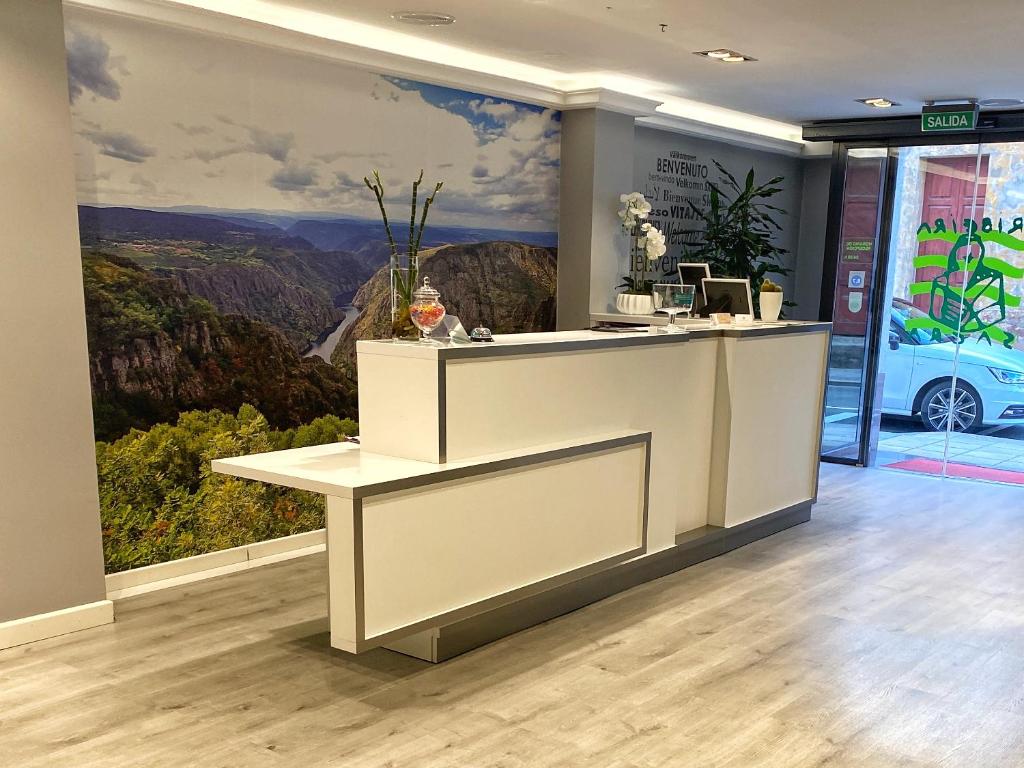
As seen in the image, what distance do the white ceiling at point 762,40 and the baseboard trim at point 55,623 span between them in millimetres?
2891

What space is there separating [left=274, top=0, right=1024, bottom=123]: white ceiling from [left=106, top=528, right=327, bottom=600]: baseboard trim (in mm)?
2686

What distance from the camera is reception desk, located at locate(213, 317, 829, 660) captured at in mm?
3273

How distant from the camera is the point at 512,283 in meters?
6.31

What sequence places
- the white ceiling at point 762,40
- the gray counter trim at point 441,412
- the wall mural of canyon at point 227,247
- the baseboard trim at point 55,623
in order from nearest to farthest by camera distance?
the gray counter trim at point 441,412 < the baseboard trim at point 55,623 < the wall mural of canyon at point 227,247 < the white ceiling at point 762,40

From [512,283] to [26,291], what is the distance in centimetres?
322

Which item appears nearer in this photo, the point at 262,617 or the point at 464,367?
the point at 464,367

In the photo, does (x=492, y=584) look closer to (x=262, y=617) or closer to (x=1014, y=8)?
(x=262, y=617)

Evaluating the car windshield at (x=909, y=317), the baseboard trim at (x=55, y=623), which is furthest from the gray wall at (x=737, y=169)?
the baseboard trim at (x=55, y=623)

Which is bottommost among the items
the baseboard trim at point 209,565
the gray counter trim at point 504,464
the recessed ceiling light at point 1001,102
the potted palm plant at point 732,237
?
the baseboard trim at point 209,565

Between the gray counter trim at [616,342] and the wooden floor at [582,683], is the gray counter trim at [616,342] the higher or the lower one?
the higher one

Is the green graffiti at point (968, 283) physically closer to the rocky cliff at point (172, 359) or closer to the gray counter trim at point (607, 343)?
the gray counter trim at point (607, 343)

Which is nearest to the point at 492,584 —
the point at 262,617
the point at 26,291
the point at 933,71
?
the point at 262,617

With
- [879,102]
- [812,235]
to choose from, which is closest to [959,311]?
[879,102]

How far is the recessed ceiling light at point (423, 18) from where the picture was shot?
461 centimetres
